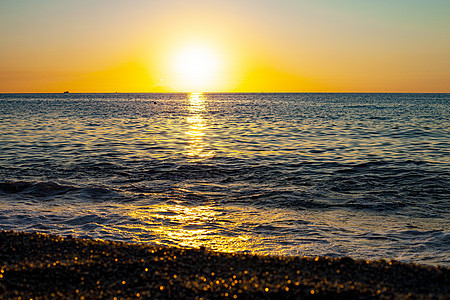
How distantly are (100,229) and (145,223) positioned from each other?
3.63ft

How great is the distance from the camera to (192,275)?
207 inches

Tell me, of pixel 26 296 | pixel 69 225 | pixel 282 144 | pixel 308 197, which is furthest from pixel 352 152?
pixel 26 296

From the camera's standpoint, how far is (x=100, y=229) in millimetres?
9000

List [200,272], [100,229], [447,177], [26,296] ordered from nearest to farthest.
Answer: [26,296] < [200,272] < [100,229] < [447,177]

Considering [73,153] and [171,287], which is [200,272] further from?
[73,153]

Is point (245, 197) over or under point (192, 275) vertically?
under

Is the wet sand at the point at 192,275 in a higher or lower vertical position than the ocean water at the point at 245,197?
higher

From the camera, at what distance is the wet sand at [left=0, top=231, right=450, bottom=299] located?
4703 mm

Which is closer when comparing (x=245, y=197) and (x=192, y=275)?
(x=192, y=275)

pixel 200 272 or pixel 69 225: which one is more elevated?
pixel 200 272

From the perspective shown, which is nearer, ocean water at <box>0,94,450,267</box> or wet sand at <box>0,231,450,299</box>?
wet sand at <box>0,231,450,299</box>

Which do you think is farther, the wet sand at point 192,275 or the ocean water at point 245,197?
the ocean water at point 245,197

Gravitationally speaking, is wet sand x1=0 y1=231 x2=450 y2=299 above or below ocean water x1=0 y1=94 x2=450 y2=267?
above

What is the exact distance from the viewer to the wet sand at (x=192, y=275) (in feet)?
15.4
